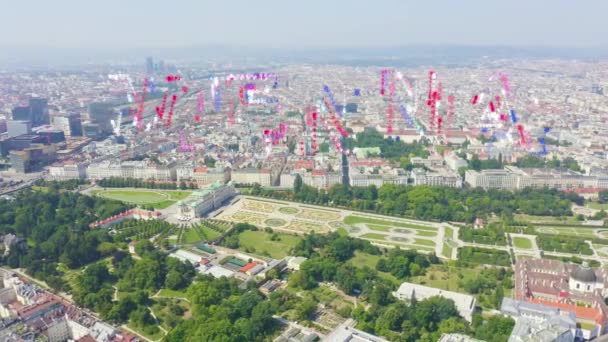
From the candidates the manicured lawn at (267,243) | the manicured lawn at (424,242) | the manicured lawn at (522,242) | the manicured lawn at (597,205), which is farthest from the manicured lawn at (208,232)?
the manicured lawn at (597,205)

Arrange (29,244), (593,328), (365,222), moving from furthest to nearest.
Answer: (365,222) < (29,244) < (593,328)

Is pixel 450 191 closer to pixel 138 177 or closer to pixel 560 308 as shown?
pixel 560 308

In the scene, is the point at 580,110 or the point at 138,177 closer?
the point at 138,177

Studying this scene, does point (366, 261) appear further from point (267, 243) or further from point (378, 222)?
point (378, 222)

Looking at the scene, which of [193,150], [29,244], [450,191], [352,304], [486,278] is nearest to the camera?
[352,304]

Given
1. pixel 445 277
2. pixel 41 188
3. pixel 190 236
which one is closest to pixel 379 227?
pixel 445 277

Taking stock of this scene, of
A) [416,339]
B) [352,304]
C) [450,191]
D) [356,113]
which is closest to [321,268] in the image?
[352,304]

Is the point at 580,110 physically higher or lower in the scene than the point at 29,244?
higher

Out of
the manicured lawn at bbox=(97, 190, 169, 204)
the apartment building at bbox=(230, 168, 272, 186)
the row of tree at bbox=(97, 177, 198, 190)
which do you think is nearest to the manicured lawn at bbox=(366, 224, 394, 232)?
the apartment building at bbox=(230, 168, 272, 186)
